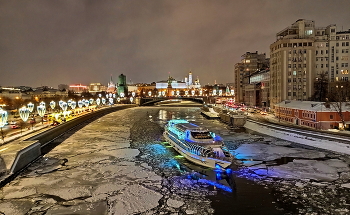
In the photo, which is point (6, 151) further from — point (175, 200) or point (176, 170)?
point (175, 200)

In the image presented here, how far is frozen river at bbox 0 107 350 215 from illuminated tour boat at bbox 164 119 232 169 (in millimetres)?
730

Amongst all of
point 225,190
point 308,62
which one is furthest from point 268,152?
point 308,62

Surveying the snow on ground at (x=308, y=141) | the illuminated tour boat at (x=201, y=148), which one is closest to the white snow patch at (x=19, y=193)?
the illuminated tour boat at (x=201, y=148)

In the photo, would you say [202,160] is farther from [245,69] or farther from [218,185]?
[245,69]

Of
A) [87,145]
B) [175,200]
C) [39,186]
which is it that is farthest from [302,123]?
[39,186]

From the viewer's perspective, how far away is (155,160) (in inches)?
876

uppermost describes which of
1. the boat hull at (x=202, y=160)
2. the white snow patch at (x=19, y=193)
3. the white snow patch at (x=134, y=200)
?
the boat hull at (x=202, y=160)

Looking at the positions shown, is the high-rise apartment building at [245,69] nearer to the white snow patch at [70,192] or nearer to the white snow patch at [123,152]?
the white snow patch at [123,152]

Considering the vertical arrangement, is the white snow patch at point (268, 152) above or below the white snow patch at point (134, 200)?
below

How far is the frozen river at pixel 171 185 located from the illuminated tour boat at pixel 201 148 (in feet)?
2.40

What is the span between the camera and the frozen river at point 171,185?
13109 millimetres

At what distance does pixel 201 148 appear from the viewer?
20656 millimetres

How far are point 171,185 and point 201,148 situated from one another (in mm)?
5148

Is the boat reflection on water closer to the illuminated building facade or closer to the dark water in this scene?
the dark water
